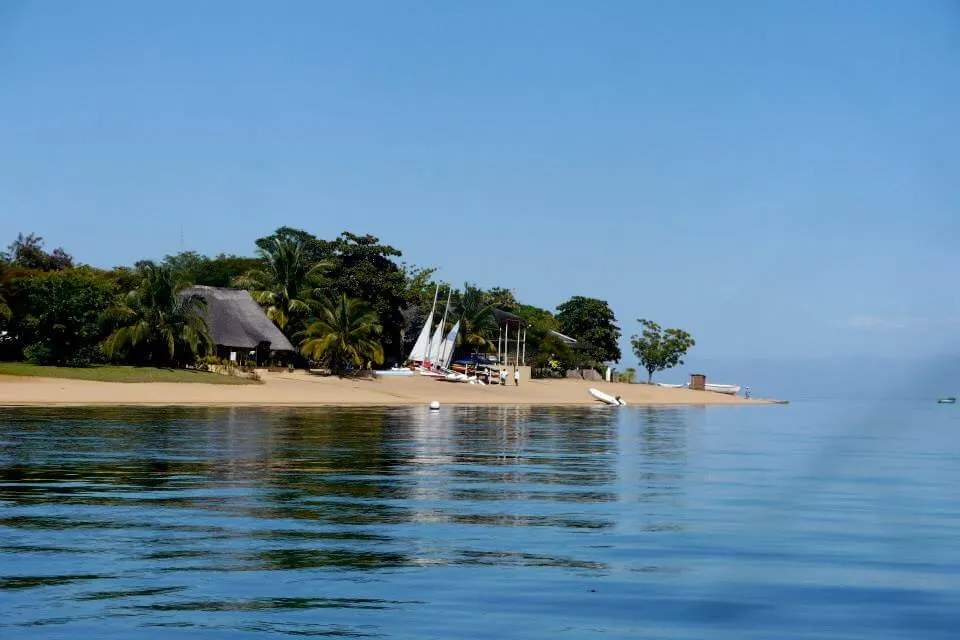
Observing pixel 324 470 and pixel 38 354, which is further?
pixel 38 354

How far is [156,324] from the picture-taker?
6731cm

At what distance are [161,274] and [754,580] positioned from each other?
194ft

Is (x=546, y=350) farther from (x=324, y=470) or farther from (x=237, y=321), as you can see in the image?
(x=324, y=470)

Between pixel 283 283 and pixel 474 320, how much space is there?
22172 mm

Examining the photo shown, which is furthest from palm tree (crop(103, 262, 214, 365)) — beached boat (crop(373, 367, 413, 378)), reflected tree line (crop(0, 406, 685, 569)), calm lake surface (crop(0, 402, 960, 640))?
calm lake surface (crop(0, 402, 960, 640))

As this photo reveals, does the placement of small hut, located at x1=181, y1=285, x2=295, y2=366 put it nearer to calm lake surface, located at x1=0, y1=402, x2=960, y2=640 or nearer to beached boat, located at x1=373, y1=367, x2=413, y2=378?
beached boat, located at x1=373, y1=367, x2=413, y2=378

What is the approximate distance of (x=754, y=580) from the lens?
13.8 metres

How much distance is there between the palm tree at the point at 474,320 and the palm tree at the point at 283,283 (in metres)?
18.2

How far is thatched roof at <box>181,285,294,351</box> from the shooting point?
76750 mm

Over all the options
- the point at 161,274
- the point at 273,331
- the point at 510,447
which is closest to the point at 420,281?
the point at 273,331

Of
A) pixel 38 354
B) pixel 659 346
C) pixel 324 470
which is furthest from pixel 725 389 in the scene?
pixel 324 470

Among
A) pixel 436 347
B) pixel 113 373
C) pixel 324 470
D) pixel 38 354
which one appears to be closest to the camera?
pixel 324 470

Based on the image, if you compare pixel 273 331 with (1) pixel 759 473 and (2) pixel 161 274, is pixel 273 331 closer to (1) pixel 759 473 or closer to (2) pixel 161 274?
(2) pixel 161 274

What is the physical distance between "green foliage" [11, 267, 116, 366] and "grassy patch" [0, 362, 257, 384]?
162cm
